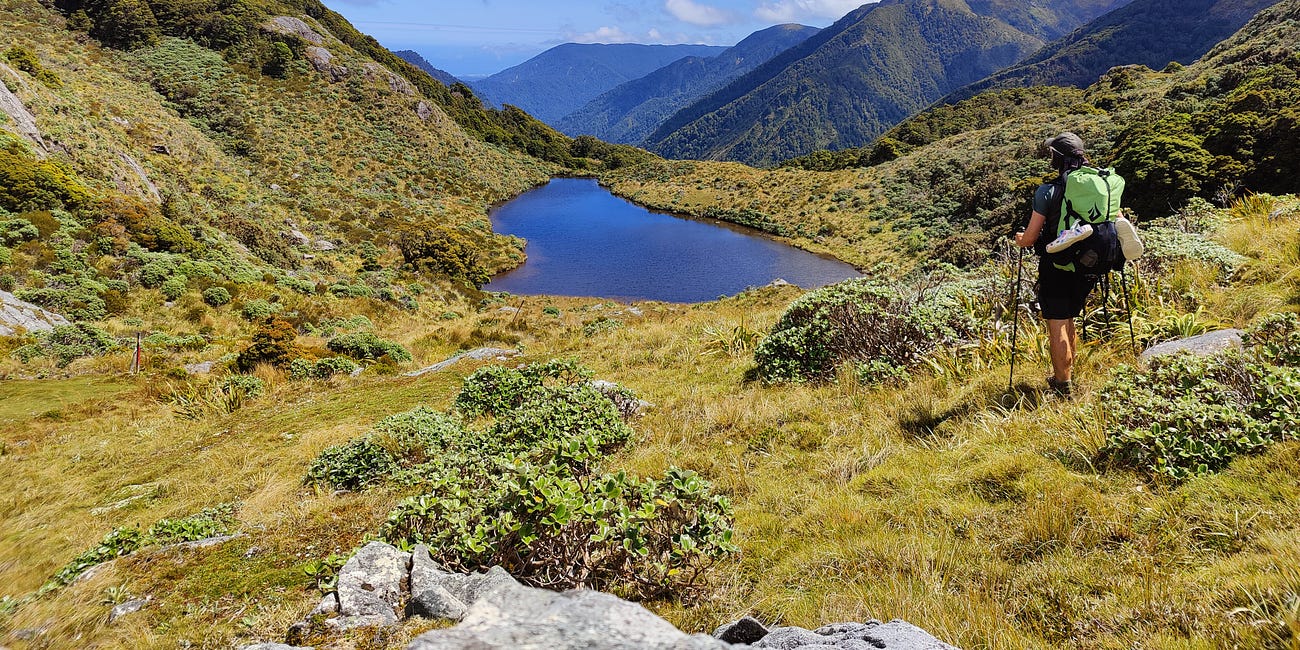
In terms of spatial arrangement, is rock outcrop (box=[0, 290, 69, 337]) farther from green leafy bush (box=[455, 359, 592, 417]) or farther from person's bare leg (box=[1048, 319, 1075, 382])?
person's bare leg (box=[1048, 319, 1075, 382])

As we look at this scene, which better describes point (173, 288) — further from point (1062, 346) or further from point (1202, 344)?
point (1202, 344)

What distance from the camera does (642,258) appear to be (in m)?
48.6

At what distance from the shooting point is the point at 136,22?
180 feet

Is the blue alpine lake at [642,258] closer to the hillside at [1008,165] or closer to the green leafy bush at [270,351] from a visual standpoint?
the hillside at [1008,165]

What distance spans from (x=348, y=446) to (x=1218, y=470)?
7.54 meters

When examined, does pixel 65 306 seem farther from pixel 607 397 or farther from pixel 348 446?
Answer: pixel 607 397

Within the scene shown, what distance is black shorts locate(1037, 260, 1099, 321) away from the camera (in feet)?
16.1

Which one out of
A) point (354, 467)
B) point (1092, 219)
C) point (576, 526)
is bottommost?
point (354, 467)

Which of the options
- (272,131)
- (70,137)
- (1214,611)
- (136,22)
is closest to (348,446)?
(1214,611)

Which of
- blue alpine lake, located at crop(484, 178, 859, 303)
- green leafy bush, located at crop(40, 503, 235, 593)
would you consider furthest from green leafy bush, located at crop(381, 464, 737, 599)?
blue alpine lake, located at crop(484, 178, 859, 303)

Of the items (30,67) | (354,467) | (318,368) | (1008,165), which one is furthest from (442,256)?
(1008,165)

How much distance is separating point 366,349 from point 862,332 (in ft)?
43.8

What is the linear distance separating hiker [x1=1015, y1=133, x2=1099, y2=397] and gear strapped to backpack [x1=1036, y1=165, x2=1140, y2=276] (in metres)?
0.14

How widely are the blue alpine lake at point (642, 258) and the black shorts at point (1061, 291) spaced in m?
31.9
